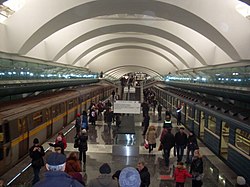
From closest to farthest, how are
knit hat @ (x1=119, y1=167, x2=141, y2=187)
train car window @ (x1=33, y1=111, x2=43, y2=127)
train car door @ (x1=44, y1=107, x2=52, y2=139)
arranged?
knit hat @ (x1=119, y1=167, x2=141, y2=187)
train car window @ (x1=33, y1=111, x2=43, y2=127)
train car door @ (x1=44, y1=107, x2=52, y2=139)

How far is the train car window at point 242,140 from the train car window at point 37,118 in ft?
24.3

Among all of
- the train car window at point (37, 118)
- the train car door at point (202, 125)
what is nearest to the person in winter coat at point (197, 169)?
the train car window at point (37, 118)

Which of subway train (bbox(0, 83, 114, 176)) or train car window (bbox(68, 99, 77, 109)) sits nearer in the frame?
subway train (bbox(0, 83, 114, 176))

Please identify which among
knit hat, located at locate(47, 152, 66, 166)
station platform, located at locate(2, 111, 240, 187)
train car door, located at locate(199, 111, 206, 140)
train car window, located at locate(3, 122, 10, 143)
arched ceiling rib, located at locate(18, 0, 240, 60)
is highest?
arched ceiling rib, located at locate(18, 0, 240, 60)

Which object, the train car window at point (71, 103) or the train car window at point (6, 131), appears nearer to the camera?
the train car window at point (6, 131)

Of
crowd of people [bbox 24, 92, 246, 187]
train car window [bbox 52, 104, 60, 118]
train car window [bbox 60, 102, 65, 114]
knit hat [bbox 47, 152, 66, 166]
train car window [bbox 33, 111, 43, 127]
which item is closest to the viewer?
crowd of people [bbox 24, 92, 246, 187]

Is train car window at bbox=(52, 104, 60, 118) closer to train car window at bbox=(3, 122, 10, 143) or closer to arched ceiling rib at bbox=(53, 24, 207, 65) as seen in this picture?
train car window at bbox=(3, 122, 10, 143)

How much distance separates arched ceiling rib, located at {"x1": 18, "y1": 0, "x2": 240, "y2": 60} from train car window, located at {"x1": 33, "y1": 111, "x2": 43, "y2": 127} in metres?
3.87

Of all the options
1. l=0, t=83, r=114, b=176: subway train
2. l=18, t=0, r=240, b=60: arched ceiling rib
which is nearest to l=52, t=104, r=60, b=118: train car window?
l=0, t=83, r=114, b=176: subway train

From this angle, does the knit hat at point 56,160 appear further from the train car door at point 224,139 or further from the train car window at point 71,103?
the train car window at point 71,103

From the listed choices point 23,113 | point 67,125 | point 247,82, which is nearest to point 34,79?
point 67,125

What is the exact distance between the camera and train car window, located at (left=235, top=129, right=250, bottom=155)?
31.9 ft

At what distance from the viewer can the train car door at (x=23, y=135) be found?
36.9 feet

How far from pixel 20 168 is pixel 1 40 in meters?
6.83
